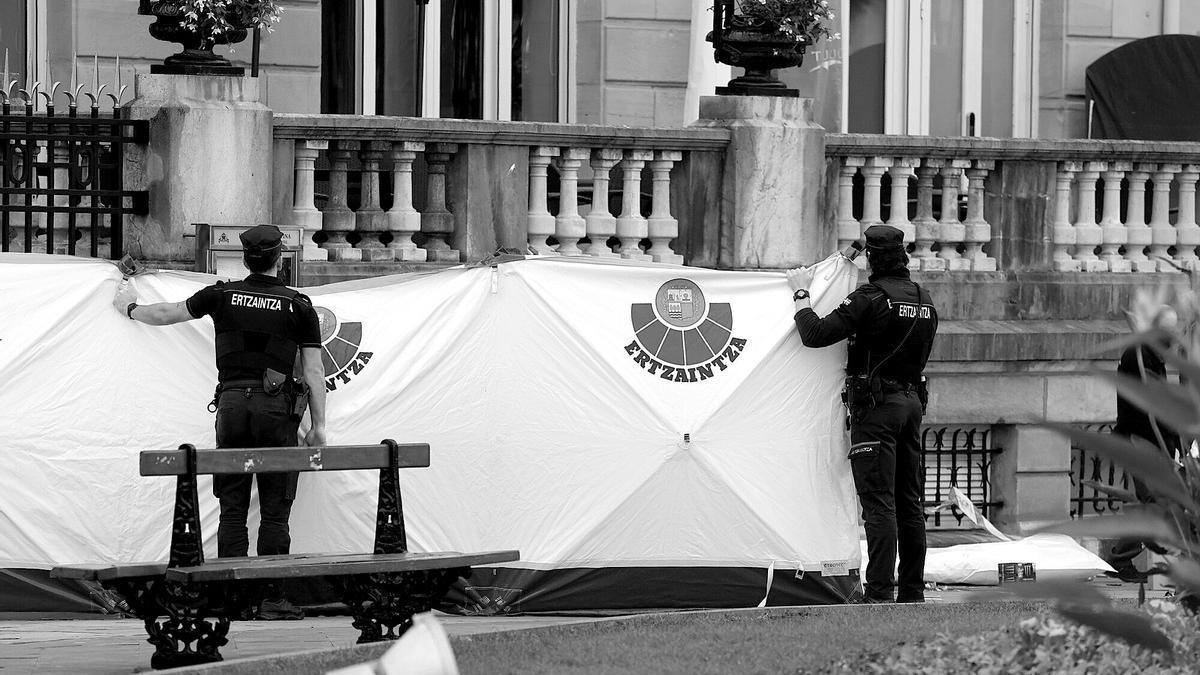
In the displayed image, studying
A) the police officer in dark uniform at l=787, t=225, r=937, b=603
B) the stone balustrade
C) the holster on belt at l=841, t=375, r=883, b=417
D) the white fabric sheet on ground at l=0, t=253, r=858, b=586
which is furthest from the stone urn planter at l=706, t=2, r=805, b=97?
the holster on belt at l=841, t=375, r=883, b=417

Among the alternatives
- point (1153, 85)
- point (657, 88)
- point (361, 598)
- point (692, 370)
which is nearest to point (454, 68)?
point (657, 88)

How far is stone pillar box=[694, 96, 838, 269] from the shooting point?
11.8 meters

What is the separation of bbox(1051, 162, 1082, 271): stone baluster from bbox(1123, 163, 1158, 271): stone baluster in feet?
1.20

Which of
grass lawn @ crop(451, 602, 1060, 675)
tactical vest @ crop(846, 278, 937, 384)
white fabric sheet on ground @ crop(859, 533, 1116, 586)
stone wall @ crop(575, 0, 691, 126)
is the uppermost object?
stone wall @ crop(575, 0, 691, 126)

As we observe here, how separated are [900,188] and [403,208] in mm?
3306

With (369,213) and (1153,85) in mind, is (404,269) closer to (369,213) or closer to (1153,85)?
(369,213)

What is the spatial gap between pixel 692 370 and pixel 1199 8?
9.61m

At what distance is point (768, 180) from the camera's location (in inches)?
465

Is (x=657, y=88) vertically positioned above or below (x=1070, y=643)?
above

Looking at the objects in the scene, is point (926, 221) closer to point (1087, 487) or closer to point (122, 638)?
point (1087, 487)

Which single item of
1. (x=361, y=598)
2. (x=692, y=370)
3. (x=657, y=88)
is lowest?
(x=361, y=598)

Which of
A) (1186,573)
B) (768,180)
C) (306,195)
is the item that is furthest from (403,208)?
(1186,573)

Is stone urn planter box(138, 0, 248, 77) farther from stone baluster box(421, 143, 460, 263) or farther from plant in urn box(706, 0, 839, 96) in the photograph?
plant in urn box(706, 0, 839, 96)

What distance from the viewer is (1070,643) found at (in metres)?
6.55
